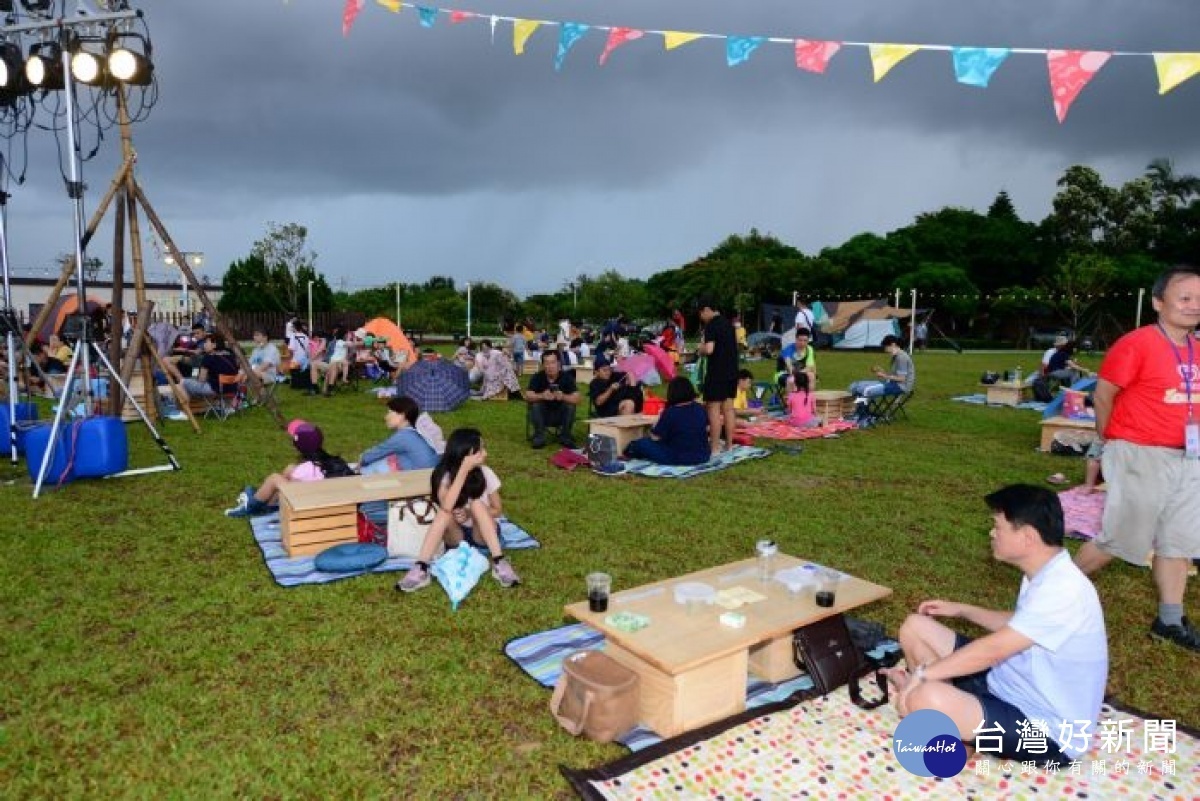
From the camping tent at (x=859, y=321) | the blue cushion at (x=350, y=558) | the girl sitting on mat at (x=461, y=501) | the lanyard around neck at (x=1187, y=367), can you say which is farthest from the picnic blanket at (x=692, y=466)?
the camping tent at (x=859, y=321)

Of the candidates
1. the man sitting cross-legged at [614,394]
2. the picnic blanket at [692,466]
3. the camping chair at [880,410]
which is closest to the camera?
the picnic blanket at [692,466]

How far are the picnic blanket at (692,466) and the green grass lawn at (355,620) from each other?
26cm

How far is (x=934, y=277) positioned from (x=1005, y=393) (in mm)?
28947

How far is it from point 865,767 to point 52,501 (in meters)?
7.47

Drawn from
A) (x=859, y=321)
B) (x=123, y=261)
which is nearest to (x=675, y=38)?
(x=123, y=261)

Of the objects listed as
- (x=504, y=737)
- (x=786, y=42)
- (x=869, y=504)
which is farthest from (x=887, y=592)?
(x=786, y=42)

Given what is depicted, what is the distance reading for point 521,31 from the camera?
8.37m

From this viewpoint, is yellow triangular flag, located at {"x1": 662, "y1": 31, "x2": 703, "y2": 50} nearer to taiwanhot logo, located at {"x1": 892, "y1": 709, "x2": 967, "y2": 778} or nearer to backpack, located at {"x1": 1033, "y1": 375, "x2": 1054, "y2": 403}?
taiwanhot logo, located at {"x1": 892, "y1": 709, "x2": 967, "y2": 778}

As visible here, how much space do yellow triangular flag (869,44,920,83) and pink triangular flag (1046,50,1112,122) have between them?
115 cm

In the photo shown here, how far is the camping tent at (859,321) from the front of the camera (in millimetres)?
33188

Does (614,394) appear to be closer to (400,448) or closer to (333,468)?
(400,448)

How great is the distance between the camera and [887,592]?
4.02 metres

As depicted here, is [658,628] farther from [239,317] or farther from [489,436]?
[239,317]

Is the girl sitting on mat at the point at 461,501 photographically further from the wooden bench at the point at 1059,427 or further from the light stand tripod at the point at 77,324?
the wooden bench at the point at 1059,427
